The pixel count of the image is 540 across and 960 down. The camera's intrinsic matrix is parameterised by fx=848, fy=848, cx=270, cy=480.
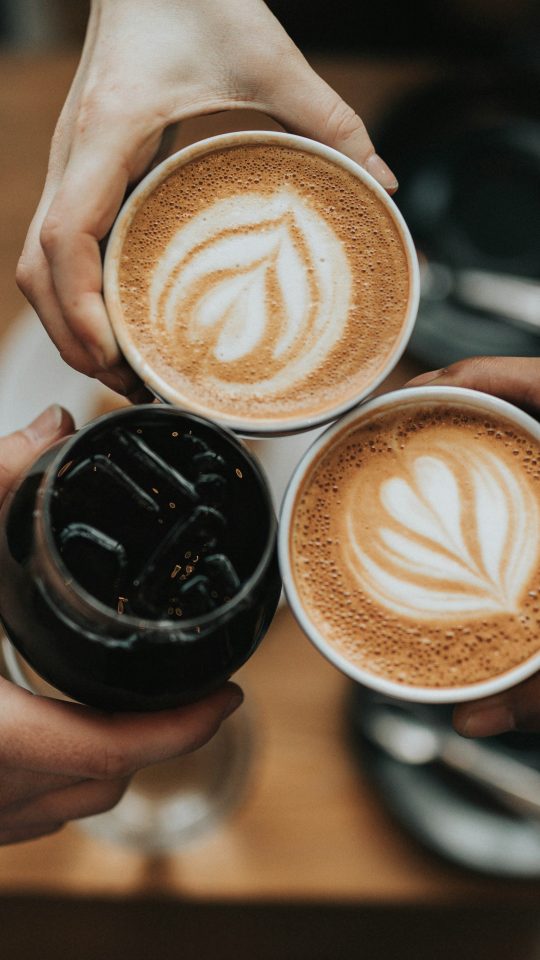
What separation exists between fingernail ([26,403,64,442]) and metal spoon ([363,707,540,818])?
486 millimetres

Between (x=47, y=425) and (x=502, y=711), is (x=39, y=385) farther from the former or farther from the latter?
(x=502, y=711)

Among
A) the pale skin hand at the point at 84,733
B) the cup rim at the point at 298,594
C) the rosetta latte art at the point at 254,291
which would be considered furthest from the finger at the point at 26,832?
the rosetta latte art at the point at 254,291

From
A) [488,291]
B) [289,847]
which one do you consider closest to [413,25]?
[488,291]

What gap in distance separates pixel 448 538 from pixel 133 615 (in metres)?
0.26

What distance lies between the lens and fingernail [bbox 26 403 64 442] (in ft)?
2.42

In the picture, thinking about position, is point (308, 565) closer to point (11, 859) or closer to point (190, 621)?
point (190, 621)

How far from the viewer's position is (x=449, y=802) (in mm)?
953

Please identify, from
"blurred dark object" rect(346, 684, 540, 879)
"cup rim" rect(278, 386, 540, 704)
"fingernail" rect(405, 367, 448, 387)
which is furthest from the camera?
"blurred dark object" rect(346, 684, 540, 879)

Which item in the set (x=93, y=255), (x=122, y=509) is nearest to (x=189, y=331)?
(x=93, y=255)

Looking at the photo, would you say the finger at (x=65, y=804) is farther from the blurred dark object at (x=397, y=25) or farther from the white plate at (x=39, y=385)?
the blurred dark object at (x=397, y=25)

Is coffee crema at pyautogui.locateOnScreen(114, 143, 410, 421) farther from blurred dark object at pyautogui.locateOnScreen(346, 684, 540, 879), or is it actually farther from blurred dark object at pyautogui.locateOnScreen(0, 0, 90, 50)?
blurred dark object at pyautogui.locateOnScreen(0, 0, 90, 50)

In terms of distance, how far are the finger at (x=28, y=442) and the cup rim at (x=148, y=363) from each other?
11 centimetres

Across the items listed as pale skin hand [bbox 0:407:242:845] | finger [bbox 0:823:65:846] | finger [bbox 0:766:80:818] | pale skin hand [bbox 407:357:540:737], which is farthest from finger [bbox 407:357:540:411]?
finger [bbox 0:823:65:846]

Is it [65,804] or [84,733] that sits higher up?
[84,733]
